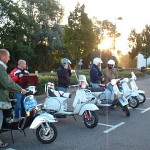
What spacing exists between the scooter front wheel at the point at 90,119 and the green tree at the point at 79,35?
13.5 m

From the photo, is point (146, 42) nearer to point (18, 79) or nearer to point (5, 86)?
point (18, 79)

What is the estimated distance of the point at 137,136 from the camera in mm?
6711

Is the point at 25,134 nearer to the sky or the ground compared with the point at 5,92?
nearer to the ground

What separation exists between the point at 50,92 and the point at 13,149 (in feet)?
7.62

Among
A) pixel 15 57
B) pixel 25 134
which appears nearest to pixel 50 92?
pixel 25 134

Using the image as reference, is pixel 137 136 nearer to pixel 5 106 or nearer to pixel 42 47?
pixel 5 106

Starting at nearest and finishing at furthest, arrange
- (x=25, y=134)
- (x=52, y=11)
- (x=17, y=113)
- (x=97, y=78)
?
1. (x=17, y=113)
2. (x=25, y=134)
3. (x=97, y=78)
4. (x=52, y=11)

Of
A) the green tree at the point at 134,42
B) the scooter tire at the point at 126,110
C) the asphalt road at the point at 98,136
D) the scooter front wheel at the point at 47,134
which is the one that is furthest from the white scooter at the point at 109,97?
the green tree at the point at 134,42

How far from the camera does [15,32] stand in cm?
3953

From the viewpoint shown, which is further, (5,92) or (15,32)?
(15,32)

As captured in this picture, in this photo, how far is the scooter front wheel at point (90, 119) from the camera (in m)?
7.32

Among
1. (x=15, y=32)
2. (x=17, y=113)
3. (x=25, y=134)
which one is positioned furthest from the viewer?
(x=15, y=32)

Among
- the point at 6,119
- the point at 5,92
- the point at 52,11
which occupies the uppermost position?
the point at 52,11

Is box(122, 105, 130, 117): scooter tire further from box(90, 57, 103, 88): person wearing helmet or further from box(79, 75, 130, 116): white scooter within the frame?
box(90, 57, 103, 88): person wearing helmet
